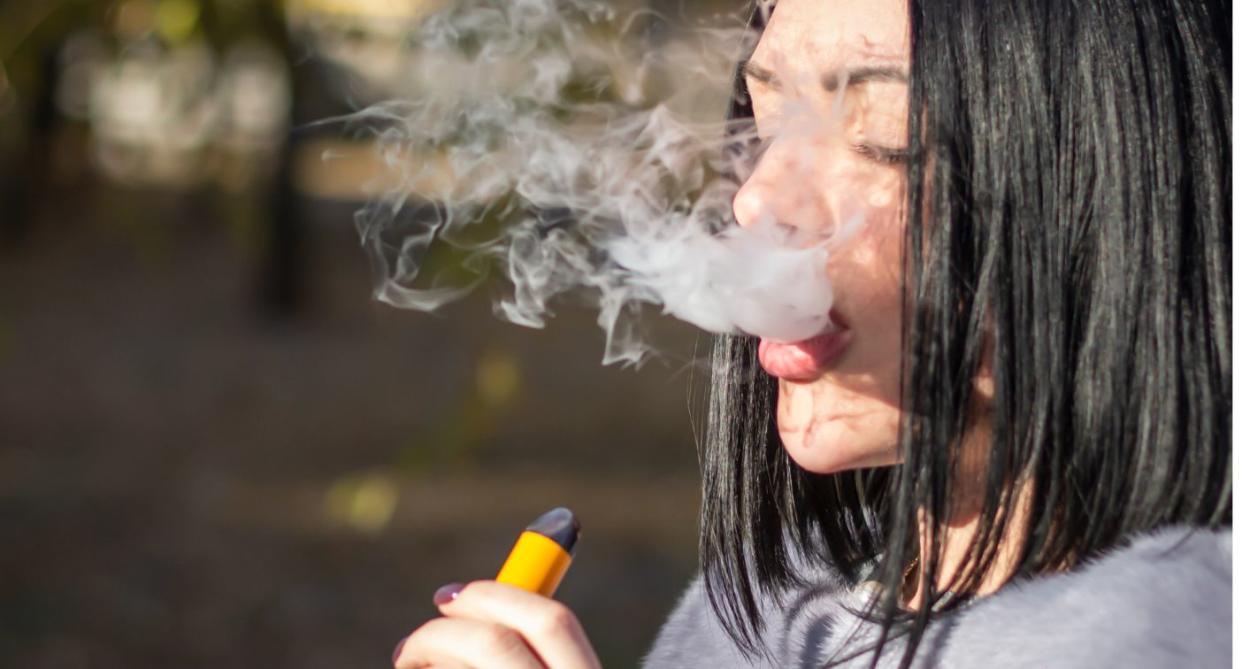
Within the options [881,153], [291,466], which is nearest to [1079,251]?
[881,153]

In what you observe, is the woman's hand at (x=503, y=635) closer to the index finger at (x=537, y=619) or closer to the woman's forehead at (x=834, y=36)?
the index finger at (x=537, y=619)

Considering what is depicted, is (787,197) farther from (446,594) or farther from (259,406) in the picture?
(259,406)

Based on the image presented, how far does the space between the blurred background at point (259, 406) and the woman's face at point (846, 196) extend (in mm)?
1085

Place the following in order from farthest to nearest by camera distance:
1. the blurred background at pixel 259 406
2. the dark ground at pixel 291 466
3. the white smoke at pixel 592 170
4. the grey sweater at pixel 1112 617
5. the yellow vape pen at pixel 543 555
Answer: the dark ground at pixel 291 466 < the blurred background at pixel 259 406 < the white smoke at pixel 592 170 < the yellow vape pen at pixel 543 555 < the grey sweater at pixel 1112 617

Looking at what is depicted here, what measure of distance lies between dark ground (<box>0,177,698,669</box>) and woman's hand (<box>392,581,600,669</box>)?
7.03ft

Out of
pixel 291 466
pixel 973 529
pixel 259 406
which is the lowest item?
pixel 973 529

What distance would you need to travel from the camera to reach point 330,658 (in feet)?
18.7

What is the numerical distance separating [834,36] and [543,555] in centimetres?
56

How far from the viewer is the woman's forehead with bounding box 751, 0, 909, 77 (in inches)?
49.9

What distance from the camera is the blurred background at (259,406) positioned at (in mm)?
4461

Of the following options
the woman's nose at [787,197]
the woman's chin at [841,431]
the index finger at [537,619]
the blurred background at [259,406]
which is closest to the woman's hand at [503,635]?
the index finger at [537,619]

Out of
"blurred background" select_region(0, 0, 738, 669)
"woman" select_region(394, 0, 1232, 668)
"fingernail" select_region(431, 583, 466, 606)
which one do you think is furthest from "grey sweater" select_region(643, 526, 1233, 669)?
"blurred background" select_region(0, 0, 738, 669)

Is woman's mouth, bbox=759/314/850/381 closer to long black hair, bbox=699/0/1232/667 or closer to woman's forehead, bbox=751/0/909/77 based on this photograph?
long black hair, bbox=699/0/1232/667

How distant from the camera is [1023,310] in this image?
1249mm
